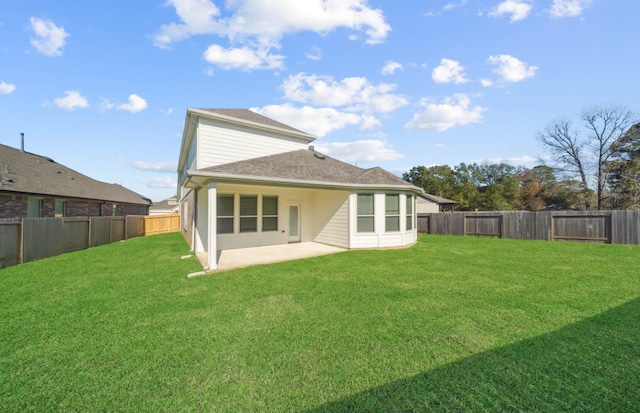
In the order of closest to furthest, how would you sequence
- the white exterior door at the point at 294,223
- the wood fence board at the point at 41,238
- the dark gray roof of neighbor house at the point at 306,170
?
1. the wood fence board at the point at 41,238
2. the dark gray roof of neighbor house at the point at 306,170
3. the white exterior door at the point at 294,223

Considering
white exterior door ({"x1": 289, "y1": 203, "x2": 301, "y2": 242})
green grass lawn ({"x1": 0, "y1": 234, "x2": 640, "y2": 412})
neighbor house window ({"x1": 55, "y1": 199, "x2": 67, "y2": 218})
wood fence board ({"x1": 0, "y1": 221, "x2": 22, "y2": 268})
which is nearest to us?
green grass lawn ({"x1": 0, "y1": 234, "x2": 640, "y2": 412})

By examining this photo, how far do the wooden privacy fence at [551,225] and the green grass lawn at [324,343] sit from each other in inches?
308

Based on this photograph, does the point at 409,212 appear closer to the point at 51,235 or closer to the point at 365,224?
the point at 365,224

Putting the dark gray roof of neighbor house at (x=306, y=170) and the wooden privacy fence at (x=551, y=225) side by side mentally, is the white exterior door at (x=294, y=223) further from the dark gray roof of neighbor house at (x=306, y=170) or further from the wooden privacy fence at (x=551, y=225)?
the wooden privacy fence at (x=551, y=225)

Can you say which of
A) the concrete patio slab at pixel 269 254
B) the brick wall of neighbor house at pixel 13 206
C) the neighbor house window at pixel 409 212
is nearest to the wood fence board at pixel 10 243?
the brick wall of neighbor house at pixel 13 206

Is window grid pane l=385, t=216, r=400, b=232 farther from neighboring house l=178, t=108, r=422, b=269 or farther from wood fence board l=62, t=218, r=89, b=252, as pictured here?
wood fence board l=62, t=218, r=89, b=252

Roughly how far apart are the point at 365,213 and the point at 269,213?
13.4 ft

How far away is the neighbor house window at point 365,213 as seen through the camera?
1034 centimetres

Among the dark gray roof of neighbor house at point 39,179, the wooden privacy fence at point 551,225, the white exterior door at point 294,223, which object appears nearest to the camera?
the wooden privacy fence at point 551,225

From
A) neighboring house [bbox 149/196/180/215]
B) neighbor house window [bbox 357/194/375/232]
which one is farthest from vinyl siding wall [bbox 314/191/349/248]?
neighboring house [bbox 149/196/180/215]

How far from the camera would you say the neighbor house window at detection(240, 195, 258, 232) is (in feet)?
34.6

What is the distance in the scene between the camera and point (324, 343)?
3.18m

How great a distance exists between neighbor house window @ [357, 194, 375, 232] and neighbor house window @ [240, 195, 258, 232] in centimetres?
425


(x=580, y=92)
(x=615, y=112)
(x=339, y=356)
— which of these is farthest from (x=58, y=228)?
(x=615, y=112)
